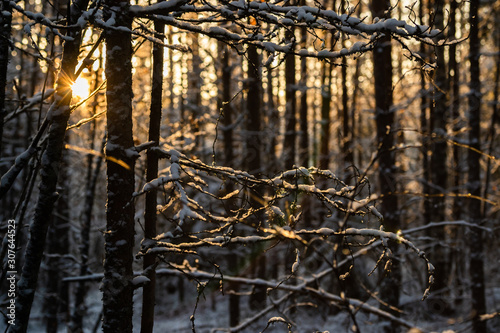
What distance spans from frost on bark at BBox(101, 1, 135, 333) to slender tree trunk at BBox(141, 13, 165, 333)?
9.7 inches

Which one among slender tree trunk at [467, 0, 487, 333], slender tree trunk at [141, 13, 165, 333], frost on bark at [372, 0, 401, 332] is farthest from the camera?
slender tree trunk at [467, 0, 487, 333]

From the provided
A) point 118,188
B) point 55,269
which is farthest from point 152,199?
point 55,269

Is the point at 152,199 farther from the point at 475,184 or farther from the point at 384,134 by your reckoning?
the point at 475,184

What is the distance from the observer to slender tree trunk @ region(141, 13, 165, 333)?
326 centimetres

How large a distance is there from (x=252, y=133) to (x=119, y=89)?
28.6ft

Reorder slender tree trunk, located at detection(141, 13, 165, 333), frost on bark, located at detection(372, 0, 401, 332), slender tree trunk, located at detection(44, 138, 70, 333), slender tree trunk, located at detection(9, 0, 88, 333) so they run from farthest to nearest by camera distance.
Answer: slender tree trunk, located at detection(44, 138, 70, 333), frost on bark, located at detection(372, 0, 401, 332), slender tree trunk, located at detection(141, 13, 165, 333), slender tree trunk, located at detection(9, 0, 88, 333)

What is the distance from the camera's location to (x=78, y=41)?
10.0ft

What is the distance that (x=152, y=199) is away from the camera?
132 inches

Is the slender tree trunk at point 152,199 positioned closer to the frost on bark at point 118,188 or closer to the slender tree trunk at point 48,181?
the frost on bark at point 118,188

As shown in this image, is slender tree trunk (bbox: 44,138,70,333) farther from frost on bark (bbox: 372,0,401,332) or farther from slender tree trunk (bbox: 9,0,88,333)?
frost on bark (bbox: 372,0,401,332)

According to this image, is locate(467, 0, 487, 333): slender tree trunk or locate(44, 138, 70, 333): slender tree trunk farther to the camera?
locate(44, 138, 70, 333): slender tree trunk

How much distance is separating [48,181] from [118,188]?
0.60 m

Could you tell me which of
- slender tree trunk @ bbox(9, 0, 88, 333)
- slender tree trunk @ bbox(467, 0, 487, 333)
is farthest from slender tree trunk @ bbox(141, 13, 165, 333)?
slender tree trunk @ bbox(467, 0, 487, 333)

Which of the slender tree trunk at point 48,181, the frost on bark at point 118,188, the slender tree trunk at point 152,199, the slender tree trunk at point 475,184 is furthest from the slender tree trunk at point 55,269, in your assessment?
the slender tree trunk at point 475,184
